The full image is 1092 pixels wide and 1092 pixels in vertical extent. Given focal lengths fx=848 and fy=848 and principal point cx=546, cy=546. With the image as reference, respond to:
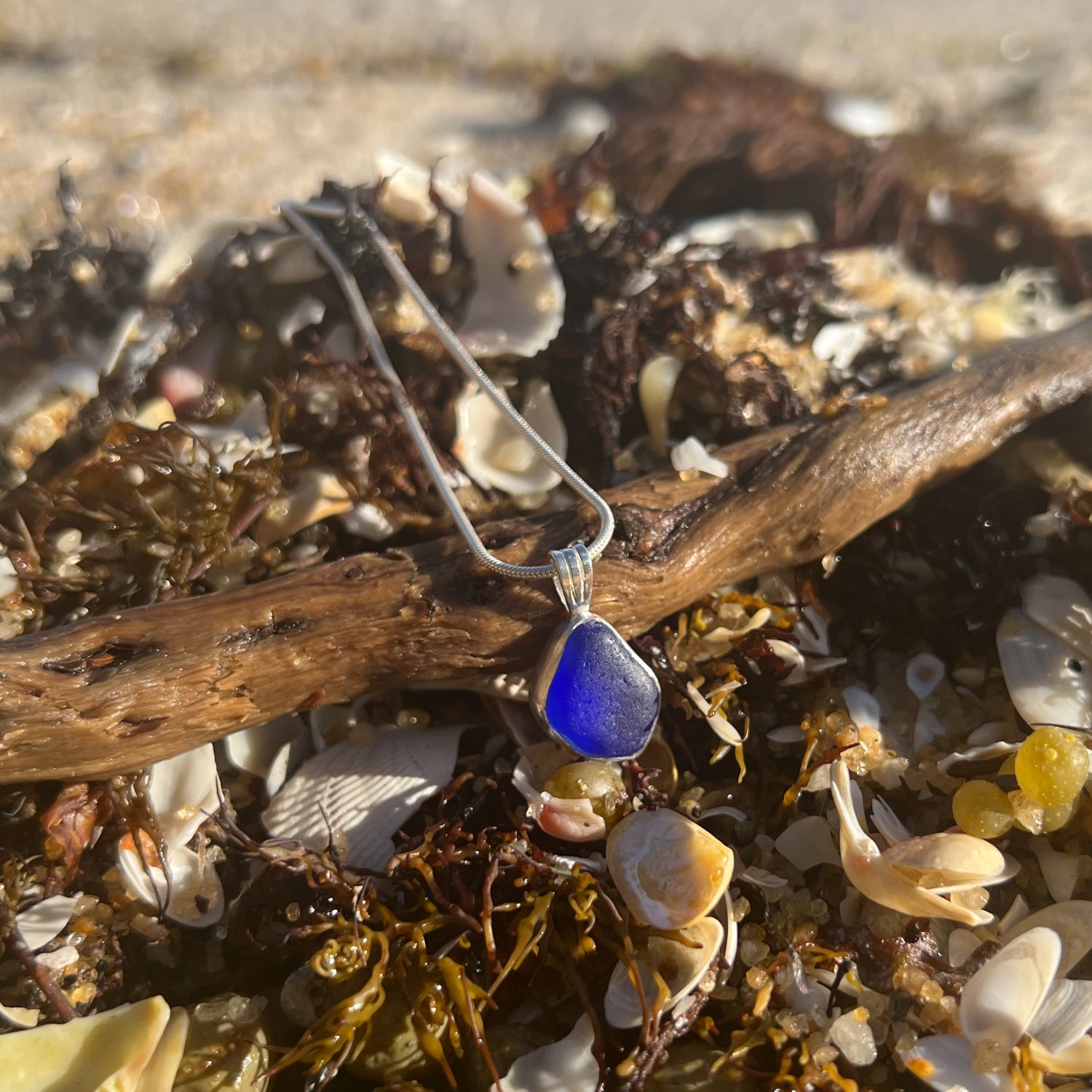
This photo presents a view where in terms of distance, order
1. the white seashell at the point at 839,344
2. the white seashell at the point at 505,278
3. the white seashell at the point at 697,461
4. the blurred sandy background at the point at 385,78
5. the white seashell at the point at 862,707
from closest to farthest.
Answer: the white seashell at the point at 862,707
the white seashell at the point at 697,461
the white seashell at the point at 505,278
the white seashell at the point at 839,344
the blurred sandy background at the point at 385,78

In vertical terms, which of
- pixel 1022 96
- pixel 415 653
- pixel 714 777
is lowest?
pixel 714 777

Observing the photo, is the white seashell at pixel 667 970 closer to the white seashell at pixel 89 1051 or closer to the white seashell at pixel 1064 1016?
the white seashell at pixel 1064 1016

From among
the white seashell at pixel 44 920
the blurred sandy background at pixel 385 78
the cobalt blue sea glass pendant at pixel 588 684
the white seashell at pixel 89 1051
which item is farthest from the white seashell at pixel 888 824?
the blurred sandy background at pixel 385 78

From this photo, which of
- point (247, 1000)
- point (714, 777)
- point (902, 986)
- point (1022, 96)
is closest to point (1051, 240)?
point (1022, 96)

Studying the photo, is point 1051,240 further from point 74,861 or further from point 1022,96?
point 74,861

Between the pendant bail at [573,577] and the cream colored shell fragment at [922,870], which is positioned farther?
the pendant bail at [573,577]

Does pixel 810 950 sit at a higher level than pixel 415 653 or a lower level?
lower

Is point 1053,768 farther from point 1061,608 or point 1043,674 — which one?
point 1061,608

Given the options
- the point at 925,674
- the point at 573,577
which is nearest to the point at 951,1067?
the point at 925,674
